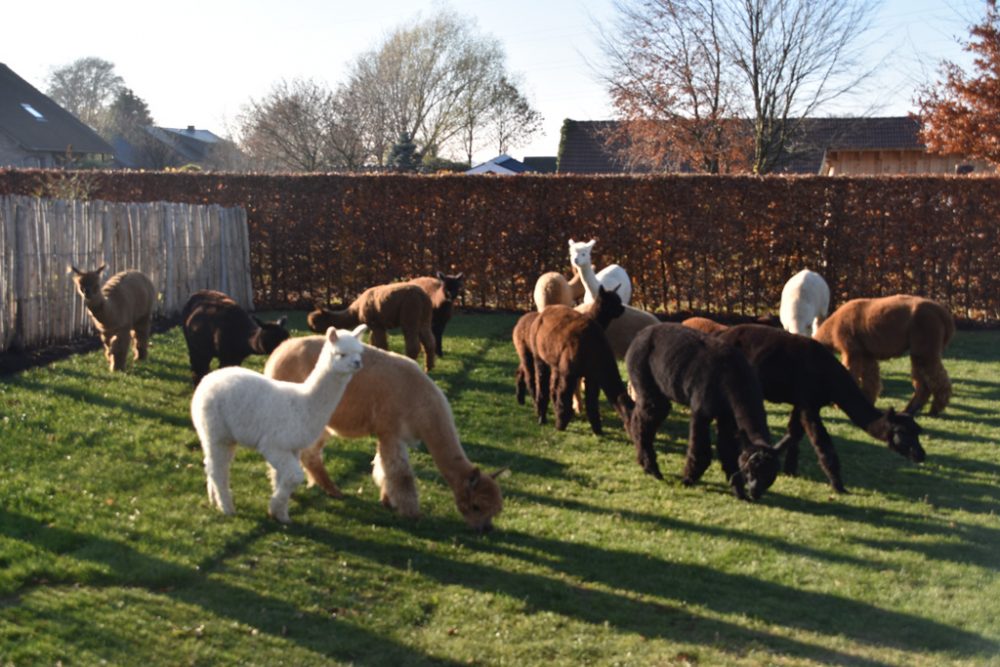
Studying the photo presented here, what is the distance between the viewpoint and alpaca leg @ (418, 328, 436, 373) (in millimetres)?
14586

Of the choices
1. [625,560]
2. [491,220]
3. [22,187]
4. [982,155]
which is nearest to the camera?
[625,560]

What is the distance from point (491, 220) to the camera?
22078 mm

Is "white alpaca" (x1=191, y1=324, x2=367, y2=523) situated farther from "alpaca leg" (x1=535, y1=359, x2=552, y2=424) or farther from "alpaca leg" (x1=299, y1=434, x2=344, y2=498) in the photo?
"alpaca leg" (x1=535, y1=359, x2=552, y2=424)

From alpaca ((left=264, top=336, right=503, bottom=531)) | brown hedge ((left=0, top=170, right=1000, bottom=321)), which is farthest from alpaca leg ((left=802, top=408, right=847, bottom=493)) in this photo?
brown hedge ((left=0, top=170, right=1000, bottom=321))

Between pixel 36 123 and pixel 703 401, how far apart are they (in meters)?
50.8

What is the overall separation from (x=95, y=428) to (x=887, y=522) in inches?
279

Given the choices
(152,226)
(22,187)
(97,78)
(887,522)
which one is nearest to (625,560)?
(887,522)

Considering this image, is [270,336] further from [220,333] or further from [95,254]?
[95,254]

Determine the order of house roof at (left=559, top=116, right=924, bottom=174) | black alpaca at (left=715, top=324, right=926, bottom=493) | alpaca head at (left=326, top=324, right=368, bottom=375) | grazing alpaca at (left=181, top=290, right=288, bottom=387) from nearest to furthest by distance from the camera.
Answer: alpaca head at (left=326, top=324, right=368, bottom=375)
black alpaca at (left=715, top=324, right=926, bottom=493)
grazing alpaca at (left=181, top=290, right=288, bottom=387)
house roof at (left=559, top=116, right=924, bottom=174)

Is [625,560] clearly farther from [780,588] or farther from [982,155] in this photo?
[982,155]

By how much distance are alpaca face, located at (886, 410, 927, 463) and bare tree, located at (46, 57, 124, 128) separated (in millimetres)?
81983

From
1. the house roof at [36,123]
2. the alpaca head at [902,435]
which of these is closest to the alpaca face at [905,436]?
the alpaca head at [902,435]

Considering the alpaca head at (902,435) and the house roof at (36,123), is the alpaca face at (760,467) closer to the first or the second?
the alpaca head at (902,435)

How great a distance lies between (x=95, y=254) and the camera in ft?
53.0
